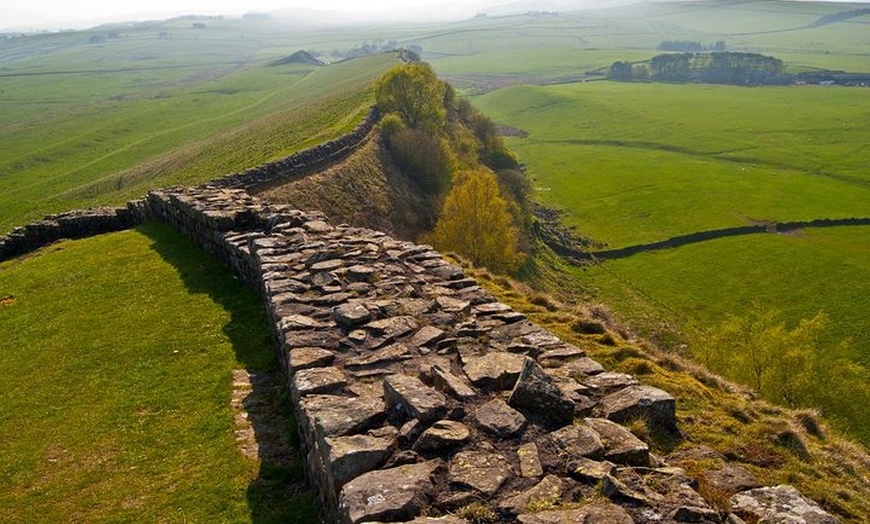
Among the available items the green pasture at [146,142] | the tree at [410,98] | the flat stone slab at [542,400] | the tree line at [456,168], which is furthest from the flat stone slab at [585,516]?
the tree at [410,98]

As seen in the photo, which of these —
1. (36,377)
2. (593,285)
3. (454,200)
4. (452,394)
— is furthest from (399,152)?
(452,394)

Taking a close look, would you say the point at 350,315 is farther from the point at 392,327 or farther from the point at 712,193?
the point at 712,193

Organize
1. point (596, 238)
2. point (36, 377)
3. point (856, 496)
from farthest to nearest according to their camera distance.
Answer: point (596, 238), point (36, 377), point (856, 496)

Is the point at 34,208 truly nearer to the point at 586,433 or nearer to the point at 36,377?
the point at 36,377

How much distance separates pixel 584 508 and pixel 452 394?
319 cm

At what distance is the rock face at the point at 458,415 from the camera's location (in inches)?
316

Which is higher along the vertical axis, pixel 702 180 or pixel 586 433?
pixel 586 433

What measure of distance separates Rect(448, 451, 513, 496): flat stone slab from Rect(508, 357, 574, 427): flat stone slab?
1.33 meters

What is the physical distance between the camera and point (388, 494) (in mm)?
8102

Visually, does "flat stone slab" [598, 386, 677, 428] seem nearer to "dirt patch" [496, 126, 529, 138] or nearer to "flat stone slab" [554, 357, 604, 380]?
"flat stone slab" [554, 357, 604, 380]

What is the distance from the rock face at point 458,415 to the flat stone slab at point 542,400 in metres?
0.02

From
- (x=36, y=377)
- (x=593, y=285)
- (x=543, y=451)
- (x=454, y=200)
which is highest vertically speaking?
(x=543, y=451)

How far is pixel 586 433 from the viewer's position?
932 centimetres

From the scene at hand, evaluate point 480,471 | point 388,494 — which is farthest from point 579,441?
point 388,494
